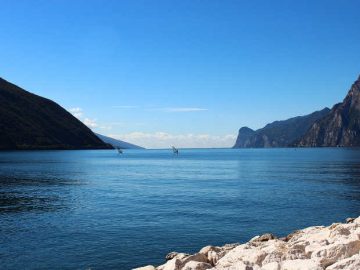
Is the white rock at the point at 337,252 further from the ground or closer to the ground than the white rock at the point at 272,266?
further from the ground

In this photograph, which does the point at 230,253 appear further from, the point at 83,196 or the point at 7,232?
the point at 83,196

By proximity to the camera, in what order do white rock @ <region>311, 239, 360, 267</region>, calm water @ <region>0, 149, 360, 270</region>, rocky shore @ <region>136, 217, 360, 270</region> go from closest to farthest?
1. rocky shore @ <region>136, 217, 360, 270</region>
2. white rock @ <region>311, 239, 360, 267</region>
3. calm water @ <region>0, 149, 360, 270</region>

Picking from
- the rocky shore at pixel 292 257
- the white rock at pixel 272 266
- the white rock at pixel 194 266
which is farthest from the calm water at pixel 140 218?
the white rock at pixel 272 266

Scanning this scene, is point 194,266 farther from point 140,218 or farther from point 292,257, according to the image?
point 140,218

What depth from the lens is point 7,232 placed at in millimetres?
38188

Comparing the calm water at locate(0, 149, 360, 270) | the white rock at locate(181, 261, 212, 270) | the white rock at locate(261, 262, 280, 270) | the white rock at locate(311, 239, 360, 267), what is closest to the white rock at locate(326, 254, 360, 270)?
the white rock at locate(311, 239, 360, 267)

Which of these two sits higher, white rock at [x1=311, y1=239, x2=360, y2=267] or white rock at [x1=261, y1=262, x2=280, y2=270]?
white rock at [x1=311, y1=239, x2=360, y2=267]

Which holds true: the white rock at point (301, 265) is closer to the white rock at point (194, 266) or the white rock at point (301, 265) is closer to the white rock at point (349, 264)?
the white rock at point (349, 264)

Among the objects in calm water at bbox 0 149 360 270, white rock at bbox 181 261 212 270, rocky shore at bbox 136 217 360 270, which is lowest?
calm water at bbox 0 149 360 270

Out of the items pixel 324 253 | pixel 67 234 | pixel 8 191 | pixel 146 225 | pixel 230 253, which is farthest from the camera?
pixel 8 191

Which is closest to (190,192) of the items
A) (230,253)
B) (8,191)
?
(8,191)

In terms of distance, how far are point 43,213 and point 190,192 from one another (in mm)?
25669

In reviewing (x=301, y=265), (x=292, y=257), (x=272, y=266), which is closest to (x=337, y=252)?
(x=301, y=265)

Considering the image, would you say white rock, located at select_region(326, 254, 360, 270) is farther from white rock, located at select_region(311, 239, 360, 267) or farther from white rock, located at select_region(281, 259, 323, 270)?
white rock, located at select_region(311, 239, 360, 267)
